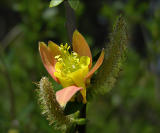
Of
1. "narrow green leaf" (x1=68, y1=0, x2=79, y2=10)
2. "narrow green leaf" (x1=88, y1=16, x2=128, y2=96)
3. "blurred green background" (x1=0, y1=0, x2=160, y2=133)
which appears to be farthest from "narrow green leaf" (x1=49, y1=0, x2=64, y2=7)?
"blurred green background" (x1=0, y1=0, x2=160, y2=133)

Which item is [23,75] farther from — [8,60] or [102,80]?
[102,80]

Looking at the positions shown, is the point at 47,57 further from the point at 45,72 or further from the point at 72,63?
the point at 45,72

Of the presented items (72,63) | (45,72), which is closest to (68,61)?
(72,63)

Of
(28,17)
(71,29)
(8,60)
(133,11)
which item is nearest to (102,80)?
(71,29)

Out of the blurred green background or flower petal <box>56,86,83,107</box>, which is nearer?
flower petal <box>56,86,83,107</box>

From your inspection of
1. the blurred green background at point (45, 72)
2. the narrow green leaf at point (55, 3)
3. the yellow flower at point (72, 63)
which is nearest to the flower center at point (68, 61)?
the yellow flower at point (72, 63)

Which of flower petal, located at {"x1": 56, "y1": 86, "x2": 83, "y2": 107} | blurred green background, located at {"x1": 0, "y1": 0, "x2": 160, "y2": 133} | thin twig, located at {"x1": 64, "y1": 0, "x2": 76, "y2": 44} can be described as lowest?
blurred green background, located at {"x1": 0, "y1": 0, "x2": 160, "y2": 133}

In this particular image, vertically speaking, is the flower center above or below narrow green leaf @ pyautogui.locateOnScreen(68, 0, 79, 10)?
below

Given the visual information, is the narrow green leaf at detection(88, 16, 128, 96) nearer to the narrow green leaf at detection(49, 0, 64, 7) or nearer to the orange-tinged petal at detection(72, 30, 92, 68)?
the orange-tinged petal at detection(72, 30, 92, 68)
